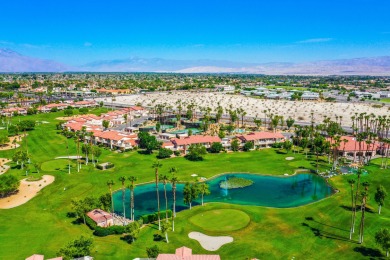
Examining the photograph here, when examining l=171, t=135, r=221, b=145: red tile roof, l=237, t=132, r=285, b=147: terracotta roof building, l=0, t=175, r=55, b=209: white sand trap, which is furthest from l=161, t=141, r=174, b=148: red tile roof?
l=0, t=175, r=55, b=209: white sand trap

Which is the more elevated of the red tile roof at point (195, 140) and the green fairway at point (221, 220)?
the red tile roof at point (195, 140)

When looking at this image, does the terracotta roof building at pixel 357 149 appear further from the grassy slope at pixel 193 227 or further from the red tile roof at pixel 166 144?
the red tile roof at pixel 166 144

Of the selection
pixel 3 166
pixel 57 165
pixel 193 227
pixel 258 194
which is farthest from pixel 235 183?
pixel 3 166

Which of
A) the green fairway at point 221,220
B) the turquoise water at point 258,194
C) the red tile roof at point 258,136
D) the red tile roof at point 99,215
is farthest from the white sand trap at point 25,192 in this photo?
the red tile roof at point 258,136

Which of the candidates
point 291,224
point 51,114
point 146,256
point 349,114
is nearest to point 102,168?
point 146,256

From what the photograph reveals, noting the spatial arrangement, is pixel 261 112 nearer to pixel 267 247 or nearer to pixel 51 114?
pixel 51 114

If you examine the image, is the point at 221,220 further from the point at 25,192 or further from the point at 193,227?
the point at 25,192
